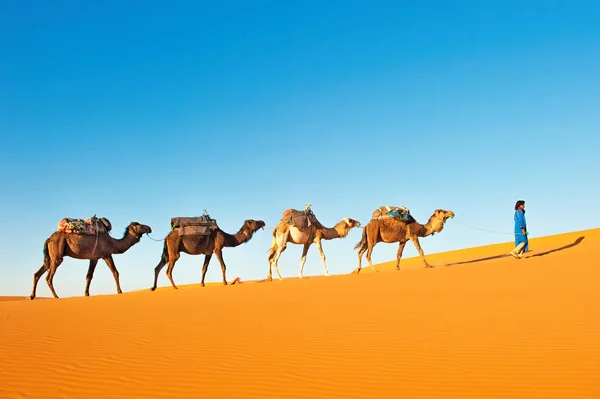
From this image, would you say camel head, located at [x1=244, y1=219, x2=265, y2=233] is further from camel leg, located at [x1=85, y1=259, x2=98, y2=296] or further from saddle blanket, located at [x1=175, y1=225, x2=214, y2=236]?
camel leg, located at [x1=85, y1=259, x2=98, y2=296]

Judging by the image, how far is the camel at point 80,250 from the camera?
711 inches

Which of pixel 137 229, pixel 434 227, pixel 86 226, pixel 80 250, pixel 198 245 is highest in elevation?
pixel 137 229

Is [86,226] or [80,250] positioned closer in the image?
[80,250]

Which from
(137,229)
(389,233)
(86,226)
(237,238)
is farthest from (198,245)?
(389,233)

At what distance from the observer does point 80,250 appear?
18.5m

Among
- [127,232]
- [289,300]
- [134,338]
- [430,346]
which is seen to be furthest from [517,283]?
[127,232]

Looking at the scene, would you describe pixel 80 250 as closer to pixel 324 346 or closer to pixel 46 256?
pixel 46 256

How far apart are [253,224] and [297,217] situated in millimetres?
1909

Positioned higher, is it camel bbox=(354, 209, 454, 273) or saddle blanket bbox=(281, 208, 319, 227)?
saddle blanket bbox=(281, 208, 319, 227)

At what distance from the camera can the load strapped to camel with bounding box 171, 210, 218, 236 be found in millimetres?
19547

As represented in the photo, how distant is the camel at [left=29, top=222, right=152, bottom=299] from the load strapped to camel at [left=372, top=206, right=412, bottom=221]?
8734 millimetres

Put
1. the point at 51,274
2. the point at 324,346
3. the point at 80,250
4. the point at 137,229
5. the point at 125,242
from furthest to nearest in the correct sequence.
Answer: the point at 137,229, the point at 125,242, the point at 80,250, the point at 51,274, the point at 324,346

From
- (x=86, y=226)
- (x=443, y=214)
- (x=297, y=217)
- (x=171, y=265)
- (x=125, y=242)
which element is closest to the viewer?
(x=86, y=226)

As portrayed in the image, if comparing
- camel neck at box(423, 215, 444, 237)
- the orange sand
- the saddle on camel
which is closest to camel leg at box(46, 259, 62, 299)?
the orange sand
